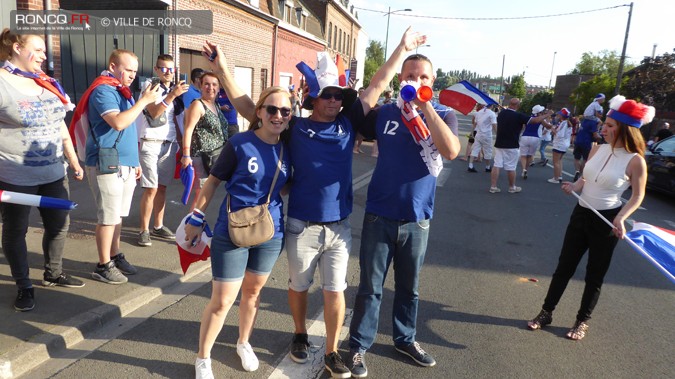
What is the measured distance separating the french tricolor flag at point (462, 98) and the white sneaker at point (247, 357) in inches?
80.9

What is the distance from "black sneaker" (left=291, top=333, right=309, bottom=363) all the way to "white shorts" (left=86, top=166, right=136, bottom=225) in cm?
187

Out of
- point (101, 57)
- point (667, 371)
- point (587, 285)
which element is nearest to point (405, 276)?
point (587, 285)

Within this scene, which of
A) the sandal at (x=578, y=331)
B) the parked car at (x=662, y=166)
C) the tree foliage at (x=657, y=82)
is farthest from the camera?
the tree foliage at (x=657, y=82)

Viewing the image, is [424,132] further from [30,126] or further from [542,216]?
[542,216]

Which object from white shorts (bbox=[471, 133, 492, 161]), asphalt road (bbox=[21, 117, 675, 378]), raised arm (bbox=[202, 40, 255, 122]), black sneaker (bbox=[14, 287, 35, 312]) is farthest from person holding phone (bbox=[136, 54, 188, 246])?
white shorts (bbox=[471, 133, 492, 161])

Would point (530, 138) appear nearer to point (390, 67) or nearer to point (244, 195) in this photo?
point (390, 67)

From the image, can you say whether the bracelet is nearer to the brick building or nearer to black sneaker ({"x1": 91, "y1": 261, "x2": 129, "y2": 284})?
black sneaker ({"x1": 91, "y1": 261, "x2": 129, "y2": 284})

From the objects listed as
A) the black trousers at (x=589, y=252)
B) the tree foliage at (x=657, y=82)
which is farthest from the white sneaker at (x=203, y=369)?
the tree foliage at (x=657, y=82)

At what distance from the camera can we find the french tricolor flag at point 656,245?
3.00 m

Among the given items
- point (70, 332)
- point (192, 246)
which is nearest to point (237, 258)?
point (192, 246)

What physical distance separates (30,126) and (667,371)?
4733 millimetres

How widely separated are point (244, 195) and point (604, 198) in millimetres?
2703

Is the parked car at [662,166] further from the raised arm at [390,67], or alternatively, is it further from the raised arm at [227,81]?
the raised arm at [227,81]

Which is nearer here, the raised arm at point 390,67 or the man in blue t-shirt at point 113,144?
the raised arm at point 390,67
